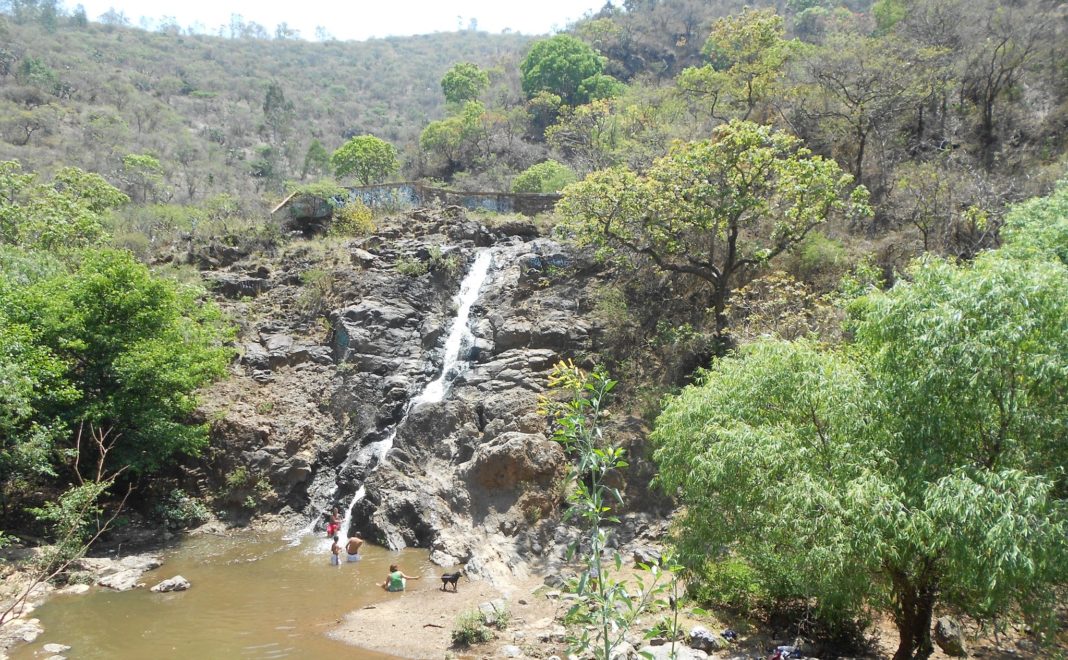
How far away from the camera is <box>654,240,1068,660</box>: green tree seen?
727 cm

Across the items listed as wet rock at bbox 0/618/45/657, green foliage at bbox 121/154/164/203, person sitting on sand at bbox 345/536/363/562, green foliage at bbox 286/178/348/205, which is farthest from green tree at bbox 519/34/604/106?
wet rock at bbox 0/618/45/657

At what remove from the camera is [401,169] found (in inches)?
1741

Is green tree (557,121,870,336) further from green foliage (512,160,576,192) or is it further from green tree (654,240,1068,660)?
green foliage (512,160,576,192)

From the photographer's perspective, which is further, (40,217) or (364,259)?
(364,259)

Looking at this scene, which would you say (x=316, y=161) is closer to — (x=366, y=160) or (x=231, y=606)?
(x=366, y=160)

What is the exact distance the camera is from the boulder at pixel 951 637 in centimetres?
1057

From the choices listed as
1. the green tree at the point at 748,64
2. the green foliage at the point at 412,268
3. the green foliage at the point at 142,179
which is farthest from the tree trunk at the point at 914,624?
the green foliage at the point at 142,179

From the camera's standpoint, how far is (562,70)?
4659 centimetres

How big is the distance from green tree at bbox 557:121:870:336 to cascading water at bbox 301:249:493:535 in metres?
4.76

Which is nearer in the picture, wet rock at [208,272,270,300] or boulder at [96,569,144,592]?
boulder at [96,569,144,592]

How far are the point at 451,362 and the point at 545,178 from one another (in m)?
14.1

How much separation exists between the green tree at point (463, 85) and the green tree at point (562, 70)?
667 cm

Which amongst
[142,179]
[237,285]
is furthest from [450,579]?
[142,179]

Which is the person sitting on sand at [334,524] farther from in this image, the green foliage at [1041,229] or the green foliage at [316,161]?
the green foliage at [316,161]
